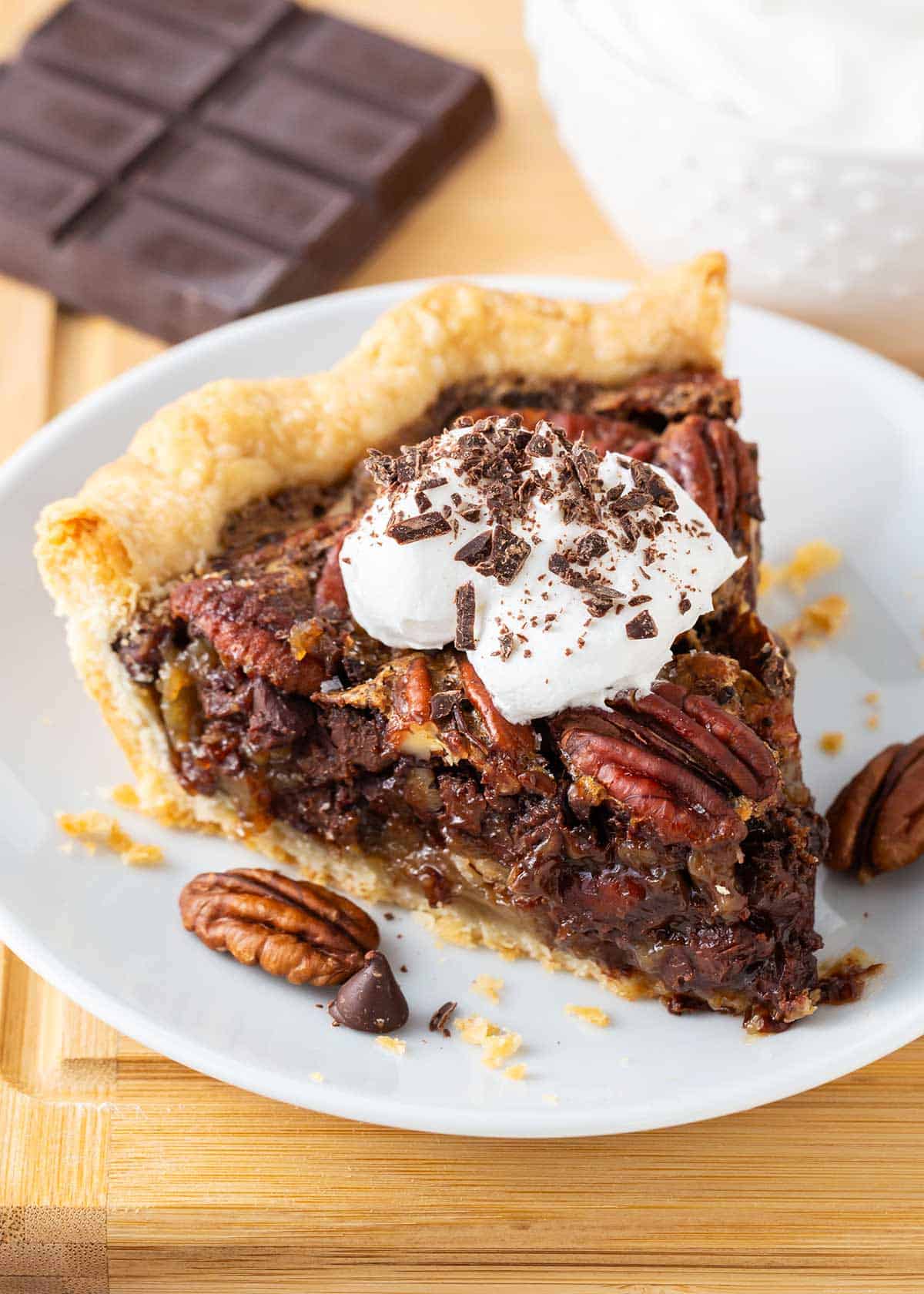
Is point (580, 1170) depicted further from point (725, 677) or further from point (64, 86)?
point (64, 86)

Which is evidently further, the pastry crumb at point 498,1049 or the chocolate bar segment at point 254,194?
the chocolate bar segment at point 254,194

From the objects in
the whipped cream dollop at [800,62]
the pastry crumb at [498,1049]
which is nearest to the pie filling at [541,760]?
the pastry crumb at [498,1049]

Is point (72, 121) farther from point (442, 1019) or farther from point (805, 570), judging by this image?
point (442, 1019)

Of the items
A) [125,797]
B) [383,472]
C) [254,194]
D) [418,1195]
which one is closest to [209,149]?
[254,194]

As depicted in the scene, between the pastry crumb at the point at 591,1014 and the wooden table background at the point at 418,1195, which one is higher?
the pastry crumb at the point at 591,1014

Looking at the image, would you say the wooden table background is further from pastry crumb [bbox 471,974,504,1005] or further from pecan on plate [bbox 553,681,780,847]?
pecan on plate [bbox 553,681,780,847]

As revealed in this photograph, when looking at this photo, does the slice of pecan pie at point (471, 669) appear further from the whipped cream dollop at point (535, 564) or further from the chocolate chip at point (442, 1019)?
the chocolate chip at point (442, 1019)

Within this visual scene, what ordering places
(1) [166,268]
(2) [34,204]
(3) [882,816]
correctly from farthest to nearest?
(2) [34,204], (1) [166,268], (3) [882,816]
